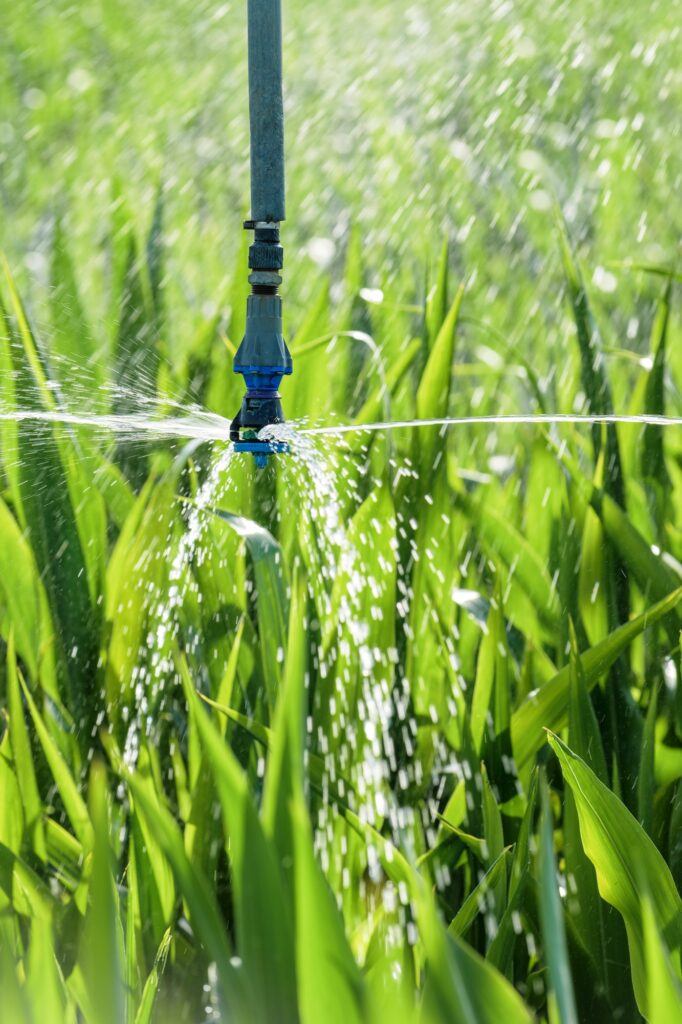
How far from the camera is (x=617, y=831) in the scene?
15.5 inches

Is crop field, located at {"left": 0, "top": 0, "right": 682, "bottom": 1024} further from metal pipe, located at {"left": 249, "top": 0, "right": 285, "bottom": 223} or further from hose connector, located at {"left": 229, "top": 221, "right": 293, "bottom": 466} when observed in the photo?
metal pipe, located at {"left": 249, "top": 0, "right": 285, "bottom": 223}

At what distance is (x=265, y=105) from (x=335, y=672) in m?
0.30

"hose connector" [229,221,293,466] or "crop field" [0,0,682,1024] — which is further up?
"hose connector" [229,221,293,466]

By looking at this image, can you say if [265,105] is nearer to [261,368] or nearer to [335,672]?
[261,368]

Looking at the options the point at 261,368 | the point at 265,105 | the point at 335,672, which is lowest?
the point at 335,672

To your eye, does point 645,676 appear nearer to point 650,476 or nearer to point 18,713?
point 650,476

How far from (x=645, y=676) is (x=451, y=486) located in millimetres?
186

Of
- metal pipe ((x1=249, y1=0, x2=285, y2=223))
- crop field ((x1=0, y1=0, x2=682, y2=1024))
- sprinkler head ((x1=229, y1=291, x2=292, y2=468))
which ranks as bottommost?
crop field ((x1=0, y1=0, x2=682, y2=1024))

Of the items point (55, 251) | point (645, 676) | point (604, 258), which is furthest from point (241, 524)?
point (604, 258)

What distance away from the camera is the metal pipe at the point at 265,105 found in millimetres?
515

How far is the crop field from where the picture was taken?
0.30 m

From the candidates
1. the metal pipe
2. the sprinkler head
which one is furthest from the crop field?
the metal pipe

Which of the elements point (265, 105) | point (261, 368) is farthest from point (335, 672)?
point (265, 105)

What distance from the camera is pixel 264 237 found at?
0.53m
